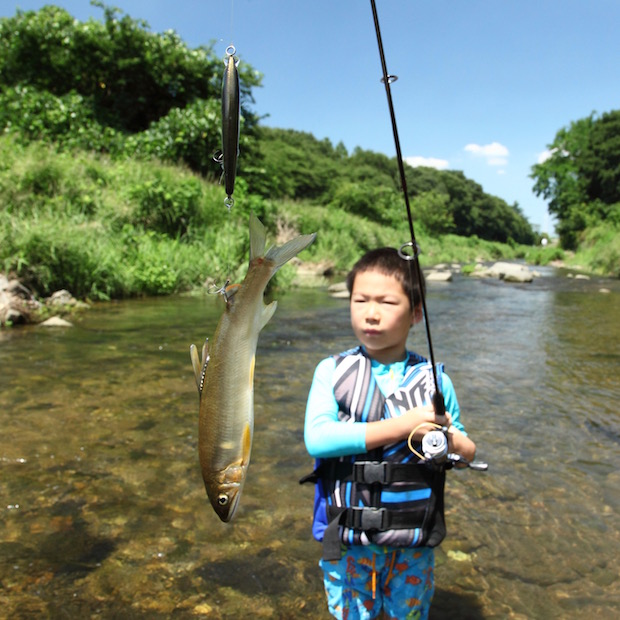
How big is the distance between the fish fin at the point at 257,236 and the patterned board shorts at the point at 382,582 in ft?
4.21

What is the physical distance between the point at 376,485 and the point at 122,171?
15.0 meters

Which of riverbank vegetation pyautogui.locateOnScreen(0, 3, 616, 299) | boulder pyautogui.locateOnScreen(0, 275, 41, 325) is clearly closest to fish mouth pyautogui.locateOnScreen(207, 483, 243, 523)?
boulder pyautogui.locateOnScreen(0, 275, 41, 325)

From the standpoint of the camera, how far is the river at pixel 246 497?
277 cm

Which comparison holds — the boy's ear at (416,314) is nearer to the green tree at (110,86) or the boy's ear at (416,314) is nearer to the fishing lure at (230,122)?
the fishing lure at (230,122)

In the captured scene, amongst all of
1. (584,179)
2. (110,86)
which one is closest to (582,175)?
(584,179)

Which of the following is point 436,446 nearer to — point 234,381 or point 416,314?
point 416,314

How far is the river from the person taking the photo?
9.09ft

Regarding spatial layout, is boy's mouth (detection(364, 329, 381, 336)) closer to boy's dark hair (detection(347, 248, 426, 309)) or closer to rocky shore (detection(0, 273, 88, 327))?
boy's dark hair (detection(347, 248, 426, 309))

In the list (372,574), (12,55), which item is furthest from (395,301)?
(12,55)

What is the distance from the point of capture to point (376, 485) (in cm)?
212

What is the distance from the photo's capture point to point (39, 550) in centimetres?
303

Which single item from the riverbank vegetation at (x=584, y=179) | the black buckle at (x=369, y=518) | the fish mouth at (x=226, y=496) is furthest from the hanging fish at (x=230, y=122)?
the riverbank vegetation at (x=584, y=179)

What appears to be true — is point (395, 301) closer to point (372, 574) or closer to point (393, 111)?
point (393, 111)

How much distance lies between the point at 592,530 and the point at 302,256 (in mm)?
18832
